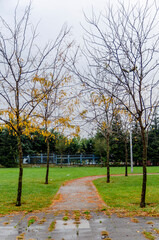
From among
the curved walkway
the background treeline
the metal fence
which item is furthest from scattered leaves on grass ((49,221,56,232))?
the metal fence

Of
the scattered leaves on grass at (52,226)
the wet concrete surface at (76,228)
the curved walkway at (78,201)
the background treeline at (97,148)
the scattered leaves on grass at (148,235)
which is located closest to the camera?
the scattered leaves on grass at (148,235)

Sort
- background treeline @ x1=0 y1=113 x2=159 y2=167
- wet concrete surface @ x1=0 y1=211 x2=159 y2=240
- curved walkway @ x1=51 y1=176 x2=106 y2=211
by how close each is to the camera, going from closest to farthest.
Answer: wet concrete surface @ x1=0 y1=211 x2=159 y2=240, curved walkway @ x1=51 y1=176 x2=106 y2=211, background treeline @ x1=0 y1=113 x2=159 y2=167

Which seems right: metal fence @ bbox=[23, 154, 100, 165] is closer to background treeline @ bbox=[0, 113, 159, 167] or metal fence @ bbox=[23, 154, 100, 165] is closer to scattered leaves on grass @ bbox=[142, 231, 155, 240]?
background treeline @ bbox=[0, 113, 159, 167]

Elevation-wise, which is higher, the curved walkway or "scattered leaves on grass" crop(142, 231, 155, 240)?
"scattered leaves on grass" crop(142, 231, 155, 240)

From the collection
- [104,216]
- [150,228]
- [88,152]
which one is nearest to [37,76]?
[104,216]

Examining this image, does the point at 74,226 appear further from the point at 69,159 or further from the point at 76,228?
the point at 69,159

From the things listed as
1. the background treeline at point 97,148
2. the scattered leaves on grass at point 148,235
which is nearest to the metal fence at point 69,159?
the background treeline at point 97,148

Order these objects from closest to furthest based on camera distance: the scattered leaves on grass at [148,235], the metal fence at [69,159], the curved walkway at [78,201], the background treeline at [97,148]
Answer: the scattered leaves on grass at [148,235]
the curved walkway at [78,201]
the background treeline at [97,148]
the metal fence at [69,159]

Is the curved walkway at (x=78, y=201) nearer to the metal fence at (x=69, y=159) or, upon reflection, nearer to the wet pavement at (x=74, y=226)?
the wet pavement at (x=74, y=226)

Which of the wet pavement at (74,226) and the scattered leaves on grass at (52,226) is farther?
the scattered leaves on grass at (52,226)

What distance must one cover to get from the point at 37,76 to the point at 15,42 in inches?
52.6

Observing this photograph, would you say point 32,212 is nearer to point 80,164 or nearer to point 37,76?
point 37,76

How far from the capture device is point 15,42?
8.09 meters

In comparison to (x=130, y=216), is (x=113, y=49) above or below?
above
